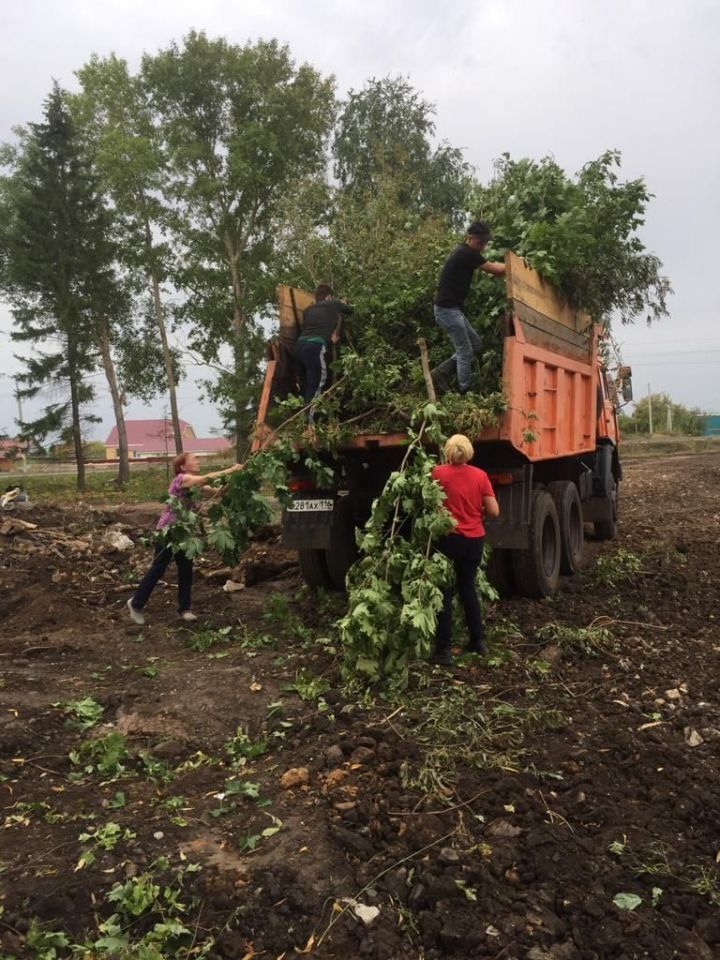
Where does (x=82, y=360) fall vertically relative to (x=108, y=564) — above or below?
above

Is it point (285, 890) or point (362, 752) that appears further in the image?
point (362, 752)

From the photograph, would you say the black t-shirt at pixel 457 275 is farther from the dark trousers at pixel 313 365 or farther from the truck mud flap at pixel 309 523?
the truck mud flap at pixel 309 523

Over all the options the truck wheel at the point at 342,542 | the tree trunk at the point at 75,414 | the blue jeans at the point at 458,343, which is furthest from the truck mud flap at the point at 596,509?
the tree trunk at the point at 75,414

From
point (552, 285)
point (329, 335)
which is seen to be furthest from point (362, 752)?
point (552, 285)

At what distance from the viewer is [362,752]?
168 inches

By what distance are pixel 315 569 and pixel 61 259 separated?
19960 millimetres

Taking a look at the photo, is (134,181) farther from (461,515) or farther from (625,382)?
(461,515)

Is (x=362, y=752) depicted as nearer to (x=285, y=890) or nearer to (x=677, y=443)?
(x=285, y=890)

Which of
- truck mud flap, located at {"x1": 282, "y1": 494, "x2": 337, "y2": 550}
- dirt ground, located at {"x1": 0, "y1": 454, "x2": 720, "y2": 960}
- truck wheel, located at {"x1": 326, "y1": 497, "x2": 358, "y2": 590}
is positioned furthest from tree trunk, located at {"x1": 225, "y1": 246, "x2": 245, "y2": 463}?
dirt ground, located at {"x1": 0, "y1": 454, "x2": 720, "y2": 960}

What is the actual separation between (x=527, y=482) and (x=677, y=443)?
31299 millimetres

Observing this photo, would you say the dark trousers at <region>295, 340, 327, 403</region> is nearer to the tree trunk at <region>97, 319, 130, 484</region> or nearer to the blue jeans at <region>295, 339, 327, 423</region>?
the blue jeans at <region>295, 339, 327, 423</region>

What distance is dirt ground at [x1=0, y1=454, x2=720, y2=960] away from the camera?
2943 mm

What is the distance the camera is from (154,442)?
37094 millimetres

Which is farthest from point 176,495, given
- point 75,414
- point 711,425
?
point 711,425
